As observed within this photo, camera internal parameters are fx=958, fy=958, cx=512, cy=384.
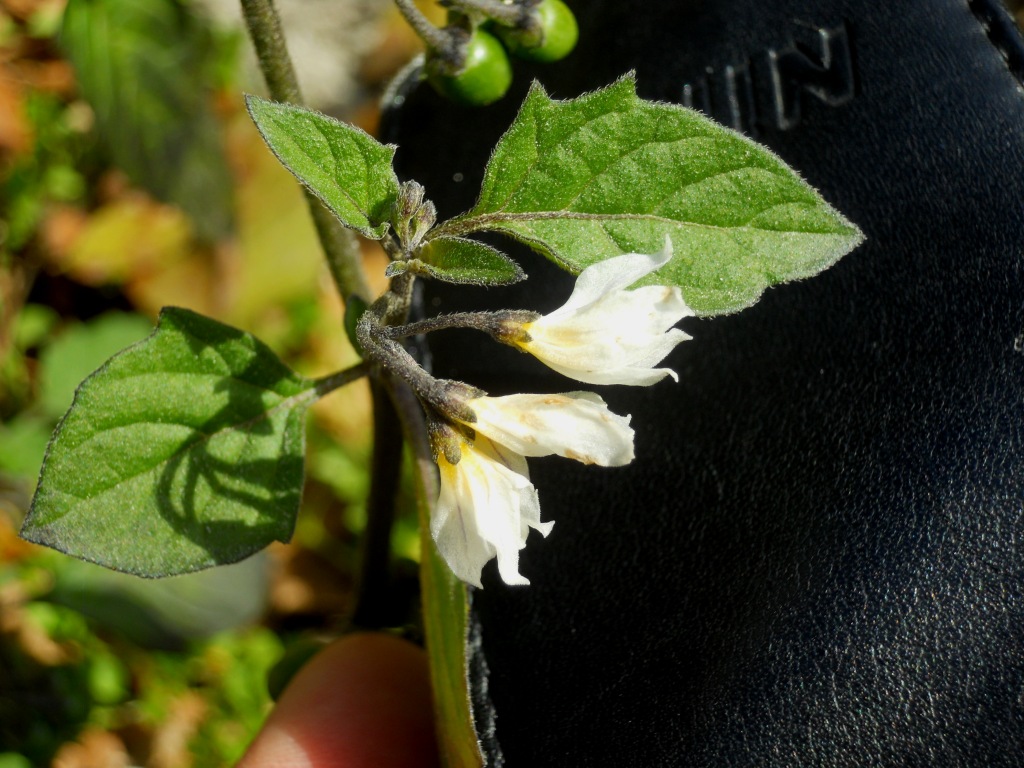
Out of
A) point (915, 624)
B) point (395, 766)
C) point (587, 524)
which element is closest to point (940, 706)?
point (915, 624)

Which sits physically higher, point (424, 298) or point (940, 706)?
point (424, 298)

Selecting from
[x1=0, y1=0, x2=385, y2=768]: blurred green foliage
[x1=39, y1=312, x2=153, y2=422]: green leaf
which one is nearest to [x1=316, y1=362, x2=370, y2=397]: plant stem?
[x1=0, y1=0, x2=385, y2=768]: blurred green foliage

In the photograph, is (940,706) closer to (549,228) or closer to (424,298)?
(549,228)

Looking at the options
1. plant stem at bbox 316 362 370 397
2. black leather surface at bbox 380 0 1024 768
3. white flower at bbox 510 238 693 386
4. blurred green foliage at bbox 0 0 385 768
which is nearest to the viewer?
white flower at bbox 510 238 693 386

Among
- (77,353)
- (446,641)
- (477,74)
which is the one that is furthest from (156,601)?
(477,74)

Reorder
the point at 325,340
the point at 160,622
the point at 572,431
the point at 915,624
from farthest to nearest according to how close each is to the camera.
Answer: the point at 325,340, the point at 160,622, the point at 915,624, the point at 572,431

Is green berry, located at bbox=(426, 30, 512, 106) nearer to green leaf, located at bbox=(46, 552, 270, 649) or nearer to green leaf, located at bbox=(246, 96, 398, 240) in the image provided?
green leaf, located at bbox=(246, 96, 398, 240)

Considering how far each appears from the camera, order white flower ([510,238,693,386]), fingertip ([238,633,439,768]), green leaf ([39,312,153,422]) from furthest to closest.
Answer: green leaf ([39,312,153,422]) < fingertip ([238,633,439,768]) < white flower ([510,238,693,386])
